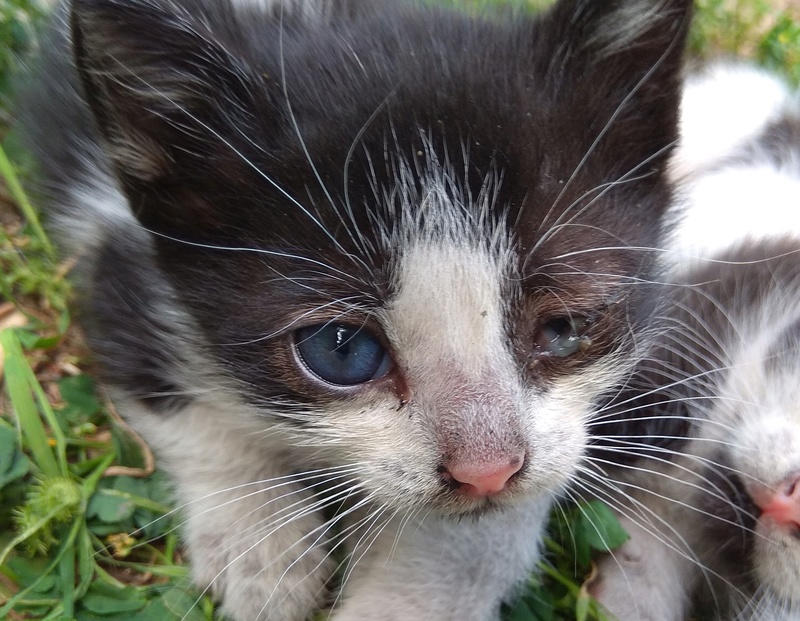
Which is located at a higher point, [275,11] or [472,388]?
[275,11]

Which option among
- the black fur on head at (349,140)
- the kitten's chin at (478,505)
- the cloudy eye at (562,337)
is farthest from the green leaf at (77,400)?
the cloudy eye at (562,337)

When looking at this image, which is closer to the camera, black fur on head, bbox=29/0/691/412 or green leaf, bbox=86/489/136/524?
black fur on head, bbox=29/0/691/412

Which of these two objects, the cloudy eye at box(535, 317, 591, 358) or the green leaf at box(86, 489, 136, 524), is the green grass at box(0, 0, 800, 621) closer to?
the green leaf at box(86, 489, 136, 524)

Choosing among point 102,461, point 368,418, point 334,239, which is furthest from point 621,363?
point 102,461

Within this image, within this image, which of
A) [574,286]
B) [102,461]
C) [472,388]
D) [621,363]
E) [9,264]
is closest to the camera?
[472,388]

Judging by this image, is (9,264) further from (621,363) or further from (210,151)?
(621,363)

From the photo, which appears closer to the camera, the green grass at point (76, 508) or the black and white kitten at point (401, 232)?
the black and white kitten at point (401, 232)

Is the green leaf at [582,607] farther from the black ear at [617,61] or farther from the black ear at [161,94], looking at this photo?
the black ear at [161,94]

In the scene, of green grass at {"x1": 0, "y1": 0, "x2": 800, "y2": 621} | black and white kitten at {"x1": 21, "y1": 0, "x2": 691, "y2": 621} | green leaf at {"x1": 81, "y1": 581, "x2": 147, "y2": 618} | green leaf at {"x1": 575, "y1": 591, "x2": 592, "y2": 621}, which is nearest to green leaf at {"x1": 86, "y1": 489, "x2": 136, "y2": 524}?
green grass at {"x1": 0, "y1": 0, "x2": 800, "y2": 621}
